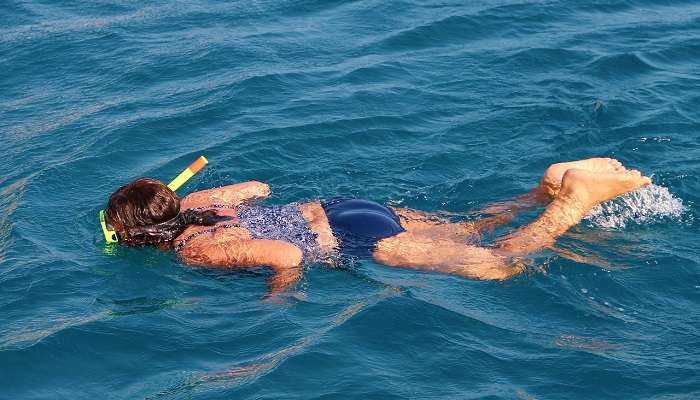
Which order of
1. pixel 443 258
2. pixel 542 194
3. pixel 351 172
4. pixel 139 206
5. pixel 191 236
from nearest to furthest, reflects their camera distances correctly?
pixel 139 206, pixel 191 236, pixel 443 258, pixel 542 194, pixel 351 172

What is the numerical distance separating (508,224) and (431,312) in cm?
156

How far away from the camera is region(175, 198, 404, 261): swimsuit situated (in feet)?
24.6

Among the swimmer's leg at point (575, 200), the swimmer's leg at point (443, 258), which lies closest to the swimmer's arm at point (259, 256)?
the swimmer's leg at point (443, 258)

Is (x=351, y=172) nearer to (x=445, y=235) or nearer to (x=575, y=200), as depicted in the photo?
(x=445, y=235)

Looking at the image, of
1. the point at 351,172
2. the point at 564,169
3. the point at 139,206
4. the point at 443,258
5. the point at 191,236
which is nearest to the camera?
the point at 139,206

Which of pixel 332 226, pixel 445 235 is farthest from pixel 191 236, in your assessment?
pixel 445 235

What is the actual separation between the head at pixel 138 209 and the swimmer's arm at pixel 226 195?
0.81 metres

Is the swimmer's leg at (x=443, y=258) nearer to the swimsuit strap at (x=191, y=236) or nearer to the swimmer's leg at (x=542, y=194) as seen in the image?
the swimmer's leg at (x=542, y=194)

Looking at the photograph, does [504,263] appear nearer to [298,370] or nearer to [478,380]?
[478,380]

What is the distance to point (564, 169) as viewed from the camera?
815 centimetres

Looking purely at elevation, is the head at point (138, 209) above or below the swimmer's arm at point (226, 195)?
above

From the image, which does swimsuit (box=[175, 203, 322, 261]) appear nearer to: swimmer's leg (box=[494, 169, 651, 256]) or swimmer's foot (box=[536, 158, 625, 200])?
swimmer's leg (box=[494, 169, 651, 256])

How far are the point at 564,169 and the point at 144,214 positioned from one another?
3352mm

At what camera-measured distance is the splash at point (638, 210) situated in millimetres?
8062
